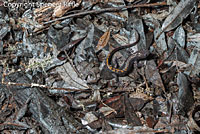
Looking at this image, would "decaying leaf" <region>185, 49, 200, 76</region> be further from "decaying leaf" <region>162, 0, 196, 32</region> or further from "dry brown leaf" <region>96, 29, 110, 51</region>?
"dry brown leaf" <region>96, 29, 110, 51</region>

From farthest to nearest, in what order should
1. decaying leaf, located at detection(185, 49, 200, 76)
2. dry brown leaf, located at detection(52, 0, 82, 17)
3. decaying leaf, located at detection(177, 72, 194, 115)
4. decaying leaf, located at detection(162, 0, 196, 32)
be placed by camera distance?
dry brown leaf, located at detection(52, 0, 82, 17)
decaying leaf, located at detection(162, 0, 196, 32)
decaying leaf, located at detection(185, 49, 200, 76)
decaying leaf, located at detection(177, 72, 194, 115)

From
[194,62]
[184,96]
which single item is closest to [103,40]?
[194,62]

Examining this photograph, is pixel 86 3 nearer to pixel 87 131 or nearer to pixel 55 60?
pixel 55 60

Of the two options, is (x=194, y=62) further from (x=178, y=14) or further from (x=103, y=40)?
(x=103, y=40)

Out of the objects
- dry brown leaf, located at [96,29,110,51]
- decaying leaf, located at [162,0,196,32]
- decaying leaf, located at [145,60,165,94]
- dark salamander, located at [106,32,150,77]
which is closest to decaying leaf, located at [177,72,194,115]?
decaying leaf, located at [145,60,165,94]

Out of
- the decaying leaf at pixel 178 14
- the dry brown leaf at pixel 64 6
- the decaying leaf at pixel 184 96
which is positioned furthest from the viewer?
the dry brown leaf at pixel 64 6

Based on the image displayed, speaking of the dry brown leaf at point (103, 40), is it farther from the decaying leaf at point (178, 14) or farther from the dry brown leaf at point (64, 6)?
the decaying leaf at point (178, 14)

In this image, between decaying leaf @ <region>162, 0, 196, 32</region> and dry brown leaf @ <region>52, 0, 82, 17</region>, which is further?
dry brown leaf @ <region>52, 0, 82, 17</region>

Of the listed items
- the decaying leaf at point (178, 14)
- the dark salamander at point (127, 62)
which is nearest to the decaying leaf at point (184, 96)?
the dark salamander at point (127, 62)

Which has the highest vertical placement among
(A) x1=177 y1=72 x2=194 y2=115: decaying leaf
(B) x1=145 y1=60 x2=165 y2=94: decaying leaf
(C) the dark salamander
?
(C) the dark salamander
